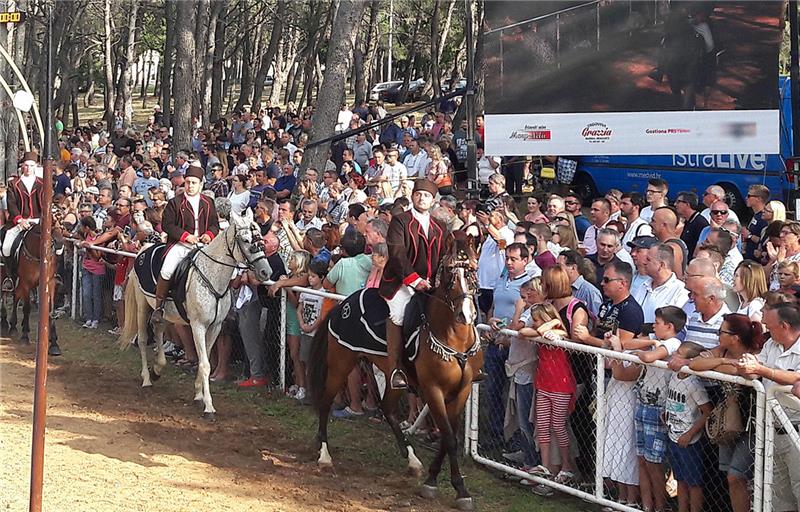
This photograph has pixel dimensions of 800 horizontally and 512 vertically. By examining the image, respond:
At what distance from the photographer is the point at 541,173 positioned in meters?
22.8

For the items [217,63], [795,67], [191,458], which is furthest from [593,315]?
[217,63]

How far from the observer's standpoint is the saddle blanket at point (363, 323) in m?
9.04

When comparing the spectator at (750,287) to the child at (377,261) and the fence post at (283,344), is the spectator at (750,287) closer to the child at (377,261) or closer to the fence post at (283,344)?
the child at (377,261)

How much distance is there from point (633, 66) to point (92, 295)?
9.19m

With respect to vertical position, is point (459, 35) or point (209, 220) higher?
point (459, 35)

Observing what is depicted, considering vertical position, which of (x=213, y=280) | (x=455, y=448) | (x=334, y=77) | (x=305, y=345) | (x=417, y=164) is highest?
(x=334, y=77)

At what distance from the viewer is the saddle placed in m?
11.9

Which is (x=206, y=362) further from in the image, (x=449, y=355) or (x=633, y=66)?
(x=633, y=66)

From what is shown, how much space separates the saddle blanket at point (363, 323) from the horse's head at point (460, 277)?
3.10ft

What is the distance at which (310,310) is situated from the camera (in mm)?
11188

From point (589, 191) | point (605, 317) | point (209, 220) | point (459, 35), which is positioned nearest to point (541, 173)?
point (589, 191)

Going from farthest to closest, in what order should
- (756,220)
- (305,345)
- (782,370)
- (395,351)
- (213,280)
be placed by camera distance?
(756,220) → (213,280) → (305,345) → (395,351) → (782,370)

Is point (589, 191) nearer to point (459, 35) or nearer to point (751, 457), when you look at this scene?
point (751, 457)

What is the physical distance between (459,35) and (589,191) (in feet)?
129
